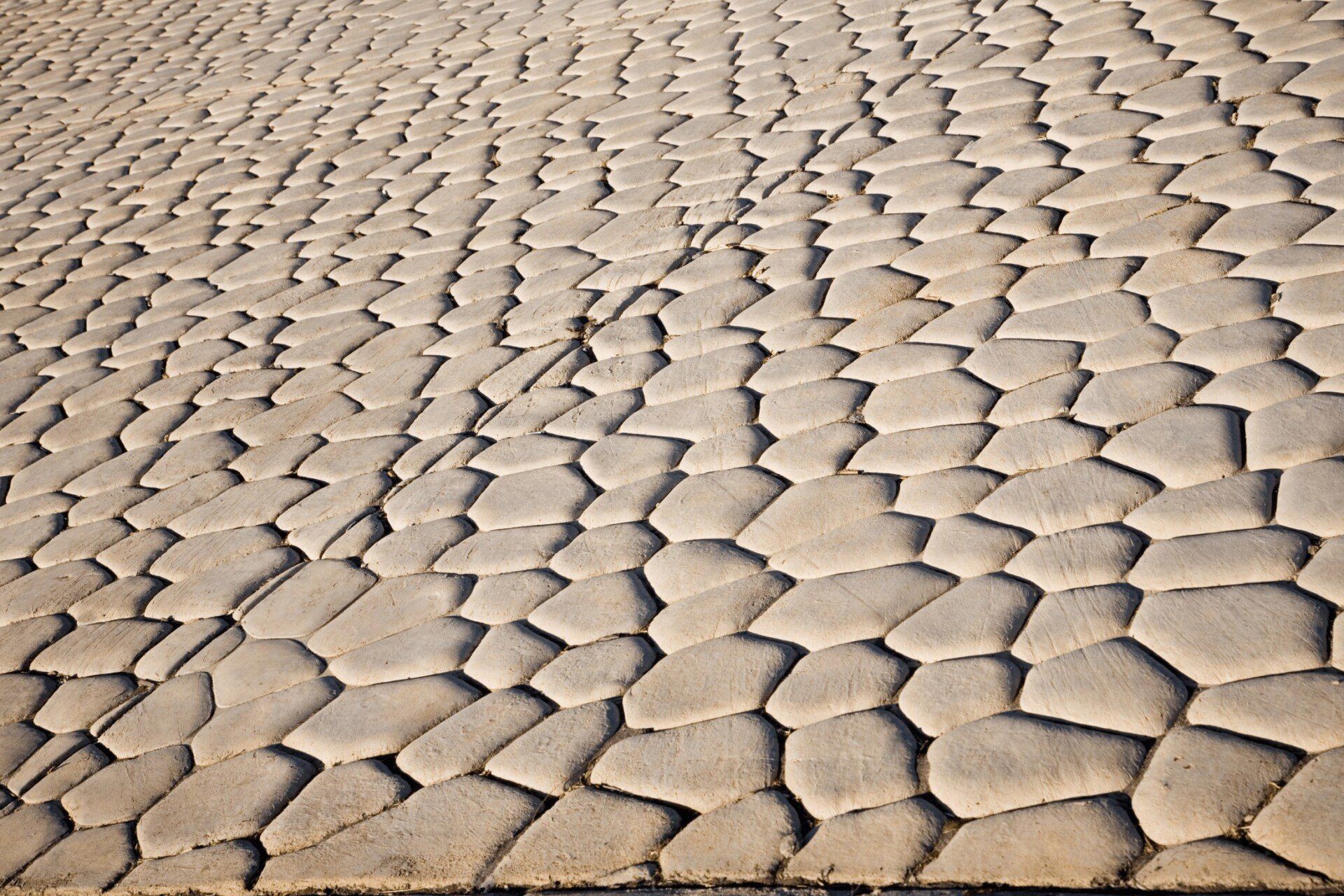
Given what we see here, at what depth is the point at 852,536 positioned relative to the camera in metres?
2.77

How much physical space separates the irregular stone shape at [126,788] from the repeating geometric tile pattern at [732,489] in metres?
0.01

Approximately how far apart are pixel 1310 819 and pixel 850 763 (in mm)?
726

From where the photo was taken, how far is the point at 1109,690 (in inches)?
87.0

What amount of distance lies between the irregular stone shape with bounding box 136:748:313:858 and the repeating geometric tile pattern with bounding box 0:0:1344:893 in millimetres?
12

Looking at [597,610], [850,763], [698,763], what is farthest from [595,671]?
[850,763]

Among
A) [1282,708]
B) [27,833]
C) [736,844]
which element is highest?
[1282,708]

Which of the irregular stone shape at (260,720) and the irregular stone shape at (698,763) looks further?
the irregular stone shape at (260,720)

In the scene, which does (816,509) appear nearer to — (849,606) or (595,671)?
(849,606)

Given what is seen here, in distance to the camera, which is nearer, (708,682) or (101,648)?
(708,682)

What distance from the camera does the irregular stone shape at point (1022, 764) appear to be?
2.06m

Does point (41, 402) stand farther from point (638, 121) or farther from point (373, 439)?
point (638, 121)

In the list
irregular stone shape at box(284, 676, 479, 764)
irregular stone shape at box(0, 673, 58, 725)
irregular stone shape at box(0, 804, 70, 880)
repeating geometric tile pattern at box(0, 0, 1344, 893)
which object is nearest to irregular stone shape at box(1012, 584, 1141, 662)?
repeating geometric tile pattern at box(0, 0, 1344, 893)

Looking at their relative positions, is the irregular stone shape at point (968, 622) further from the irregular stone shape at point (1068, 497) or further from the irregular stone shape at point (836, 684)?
the irregular stone shape at point (1068, 497)

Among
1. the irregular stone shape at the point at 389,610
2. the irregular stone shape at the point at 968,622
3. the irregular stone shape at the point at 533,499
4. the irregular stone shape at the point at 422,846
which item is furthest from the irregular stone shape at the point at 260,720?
the irregular stone shape at the point at 968,622
